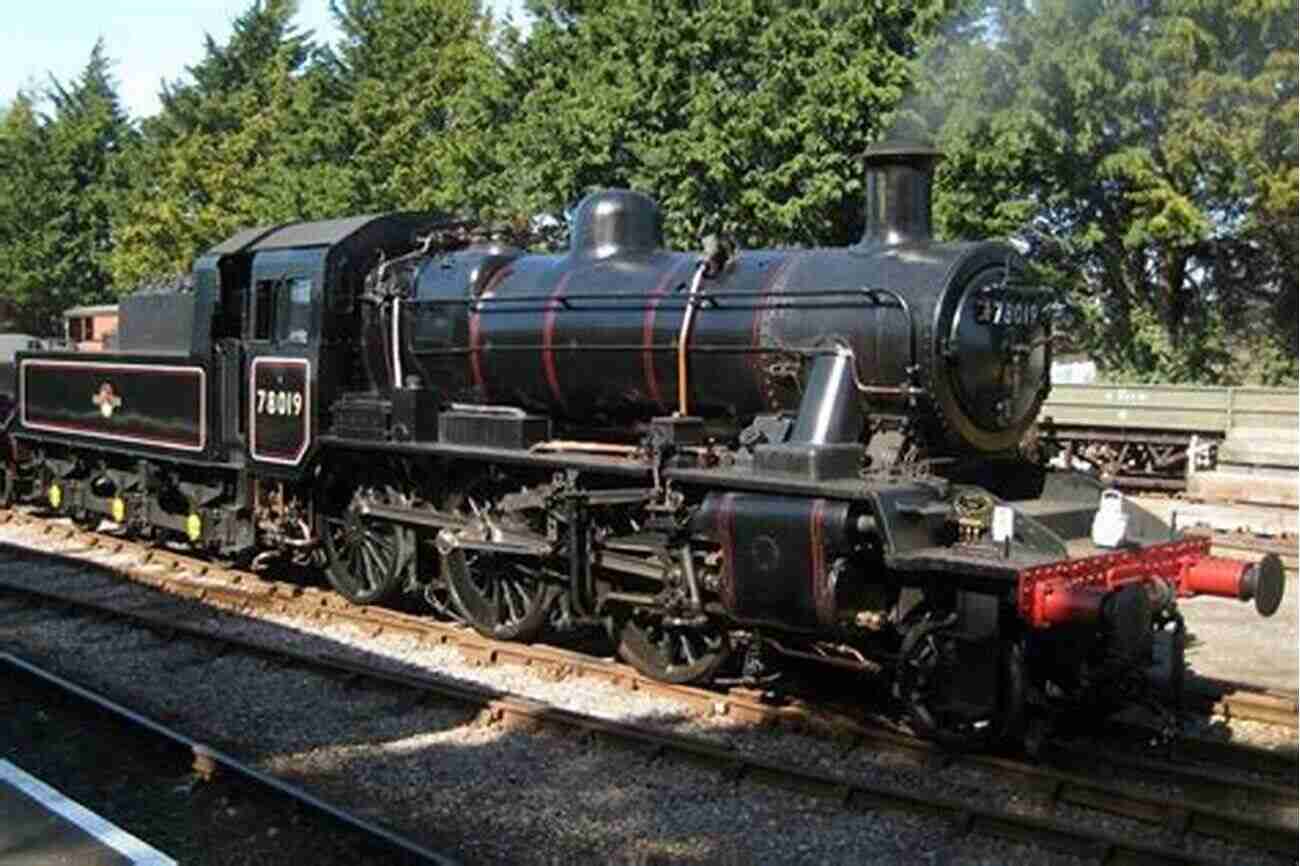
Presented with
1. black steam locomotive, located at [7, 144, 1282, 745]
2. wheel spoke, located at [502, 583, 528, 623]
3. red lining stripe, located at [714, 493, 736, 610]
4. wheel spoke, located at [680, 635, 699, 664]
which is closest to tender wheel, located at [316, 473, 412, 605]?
black steam locomotive, located at [7, 144, 1282, 745]

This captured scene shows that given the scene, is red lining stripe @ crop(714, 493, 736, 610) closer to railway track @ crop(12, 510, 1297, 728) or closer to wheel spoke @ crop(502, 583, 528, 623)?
railway track @ crop(12, 510, 1297, 728)

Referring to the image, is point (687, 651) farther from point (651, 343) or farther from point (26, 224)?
point (26, 224)

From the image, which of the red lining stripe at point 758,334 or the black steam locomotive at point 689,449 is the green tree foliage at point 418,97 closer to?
the black steam locomotive at point 689,449

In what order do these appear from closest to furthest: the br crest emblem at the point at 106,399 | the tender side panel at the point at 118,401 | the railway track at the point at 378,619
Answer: the railway track at the point at 378,619 → the tender side panel at the point at 118,401 → the br crest emblem at the point at 106,399

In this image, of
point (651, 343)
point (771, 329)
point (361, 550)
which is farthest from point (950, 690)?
point (361, 550)

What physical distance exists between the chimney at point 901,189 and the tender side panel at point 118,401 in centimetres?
686

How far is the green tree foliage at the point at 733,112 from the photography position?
2506 cm

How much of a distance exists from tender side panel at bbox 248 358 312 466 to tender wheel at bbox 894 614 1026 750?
5864 millimetres

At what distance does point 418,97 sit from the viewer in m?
37.4

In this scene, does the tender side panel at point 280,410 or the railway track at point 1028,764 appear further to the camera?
the tender side panel at point 280,410

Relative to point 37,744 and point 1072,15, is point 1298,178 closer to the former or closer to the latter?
point 1072,15

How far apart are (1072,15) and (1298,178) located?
4.64m

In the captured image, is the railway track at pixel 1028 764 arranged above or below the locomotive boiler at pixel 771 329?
below

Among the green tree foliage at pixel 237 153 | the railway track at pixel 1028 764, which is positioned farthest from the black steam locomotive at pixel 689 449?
the green tree foliage at pixel 237 153
